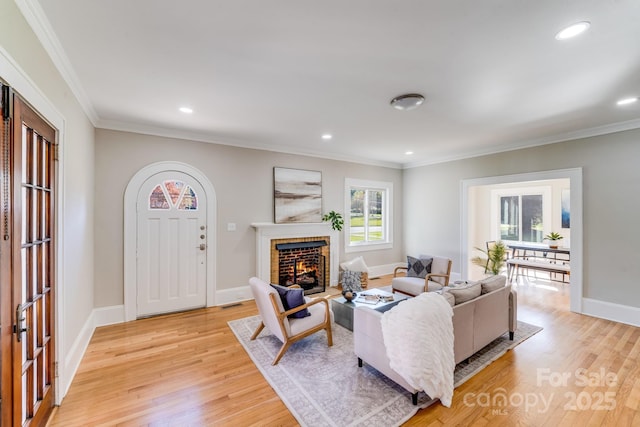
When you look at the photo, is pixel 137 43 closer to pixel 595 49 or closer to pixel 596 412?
pixel 595 49

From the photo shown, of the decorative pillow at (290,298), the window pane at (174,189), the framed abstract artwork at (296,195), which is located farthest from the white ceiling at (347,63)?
the decorative pillow at (290,298)

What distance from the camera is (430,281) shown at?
4.46 metres

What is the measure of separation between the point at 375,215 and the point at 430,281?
7.43 feet

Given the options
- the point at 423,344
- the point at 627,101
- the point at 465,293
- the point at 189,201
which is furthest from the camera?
the point at 189,201

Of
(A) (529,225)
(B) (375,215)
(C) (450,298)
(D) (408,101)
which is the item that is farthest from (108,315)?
(A) (529,225)

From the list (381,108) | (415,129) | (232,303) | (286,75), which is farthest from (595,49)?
(232,303)

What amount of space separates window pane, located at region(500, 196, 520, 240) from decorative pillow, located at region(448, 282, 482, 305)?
6.37 meters

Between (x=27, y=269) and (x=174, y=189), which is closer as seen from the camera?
(x=27, y=269)

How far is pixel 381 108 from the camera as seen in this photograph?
3.11 metres

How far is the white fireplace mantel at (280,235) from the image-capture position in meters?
4.59

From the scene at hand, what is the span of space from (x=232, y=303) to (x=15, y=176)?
338 centimetres

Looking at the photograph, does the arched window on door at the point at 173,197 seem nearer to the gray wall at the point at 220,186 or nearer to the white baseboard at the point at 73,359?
the gray wall at the point at 220,186

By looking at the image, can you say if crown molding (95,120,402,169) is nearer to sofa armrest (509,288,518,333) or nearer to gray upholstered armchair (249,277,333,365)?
gray upholstered armchair (249,277,333,365)

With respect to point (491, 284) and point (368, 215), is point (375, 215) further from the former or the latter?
point (491, 284)
